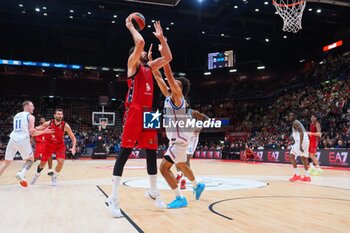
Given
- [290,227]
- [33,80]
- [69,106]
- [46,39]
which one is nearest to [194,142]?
[290,227]

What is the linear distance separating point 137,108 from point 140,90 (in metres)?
0.26

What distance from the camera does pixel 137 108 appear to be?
14.0ft

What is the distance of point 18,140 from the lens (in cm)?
691

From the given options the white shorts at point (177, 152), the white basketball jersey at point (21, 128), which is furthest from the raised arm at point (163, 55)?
the white basketball jersey at point (21, 128)

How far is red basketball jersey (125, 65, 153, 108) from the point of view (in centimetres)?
434

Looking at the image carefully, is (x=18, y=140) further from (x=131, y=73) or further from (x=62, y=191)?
(x=131, y=73)

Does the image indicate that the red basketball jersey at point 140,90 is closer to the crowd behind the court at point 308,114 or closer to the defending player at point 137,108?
the defending player at point 137,108

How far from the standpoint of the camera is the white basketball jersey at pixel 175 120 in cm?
489

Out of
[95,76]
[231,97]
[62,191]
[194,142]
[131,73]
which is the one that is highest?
[95,76]

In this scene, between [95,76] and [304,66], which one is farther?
[95,76]

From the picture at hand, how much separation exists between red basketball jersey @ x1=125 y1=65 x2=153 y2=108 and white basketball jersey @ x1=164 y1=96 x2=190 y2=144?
1.87ft

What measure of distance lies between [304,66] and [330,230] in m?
28.4

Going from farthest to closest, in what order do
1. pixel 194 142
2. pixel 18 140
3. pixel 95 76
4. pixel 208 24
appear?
pixel 95 76, pixel 208 24, pixel 194 142, pixel 18 140

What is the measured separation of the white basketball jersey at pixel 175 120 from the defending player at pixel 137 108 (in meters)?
0.51
